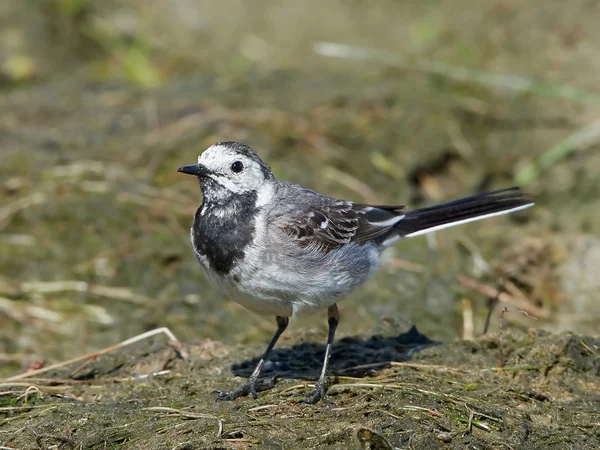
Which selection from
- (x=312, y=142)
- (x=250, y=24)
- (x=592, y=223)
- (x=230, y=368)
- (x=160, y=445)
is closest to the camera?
(x=160, y=445)

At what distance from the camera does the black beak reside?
524 centimetres

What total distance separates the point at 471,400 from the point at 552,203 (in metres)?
5.20

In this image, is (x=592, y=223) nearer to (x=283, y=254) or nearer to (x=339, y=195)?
(x=339, y=195)

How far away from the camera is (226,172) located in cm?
539

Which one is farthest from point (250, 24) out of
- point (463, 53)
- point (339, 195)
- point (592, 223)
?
point (592, 223)

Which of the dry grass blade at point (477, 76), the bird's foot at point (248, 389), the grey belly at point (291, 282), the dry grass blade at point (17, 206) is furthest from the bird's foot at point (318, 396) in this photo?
the dry grass blade at point (477, 76)

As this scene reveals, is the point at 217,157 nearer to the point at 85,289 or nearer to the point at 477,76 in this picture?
the point at 85,289

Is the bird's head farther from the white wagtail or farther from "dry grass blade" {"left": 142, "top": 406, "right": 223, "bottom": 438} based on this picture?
"dry grass blade" {"left": 142, "top": 406, "right": 223, "bottom": 438}

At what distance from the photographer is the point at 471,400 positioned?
15.6 feet

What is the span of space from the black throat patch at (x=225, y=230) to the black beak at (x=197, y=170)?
193 mm

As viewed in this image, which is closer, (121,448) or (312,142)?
(121,448)

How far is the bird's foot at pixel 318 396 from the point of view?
475cm

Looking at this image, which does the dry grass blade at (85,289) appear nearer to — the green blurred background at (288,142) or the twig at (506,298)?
the green blurred background at (288,142)

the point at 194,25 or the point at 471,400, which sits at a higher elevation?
the point at 194,25
